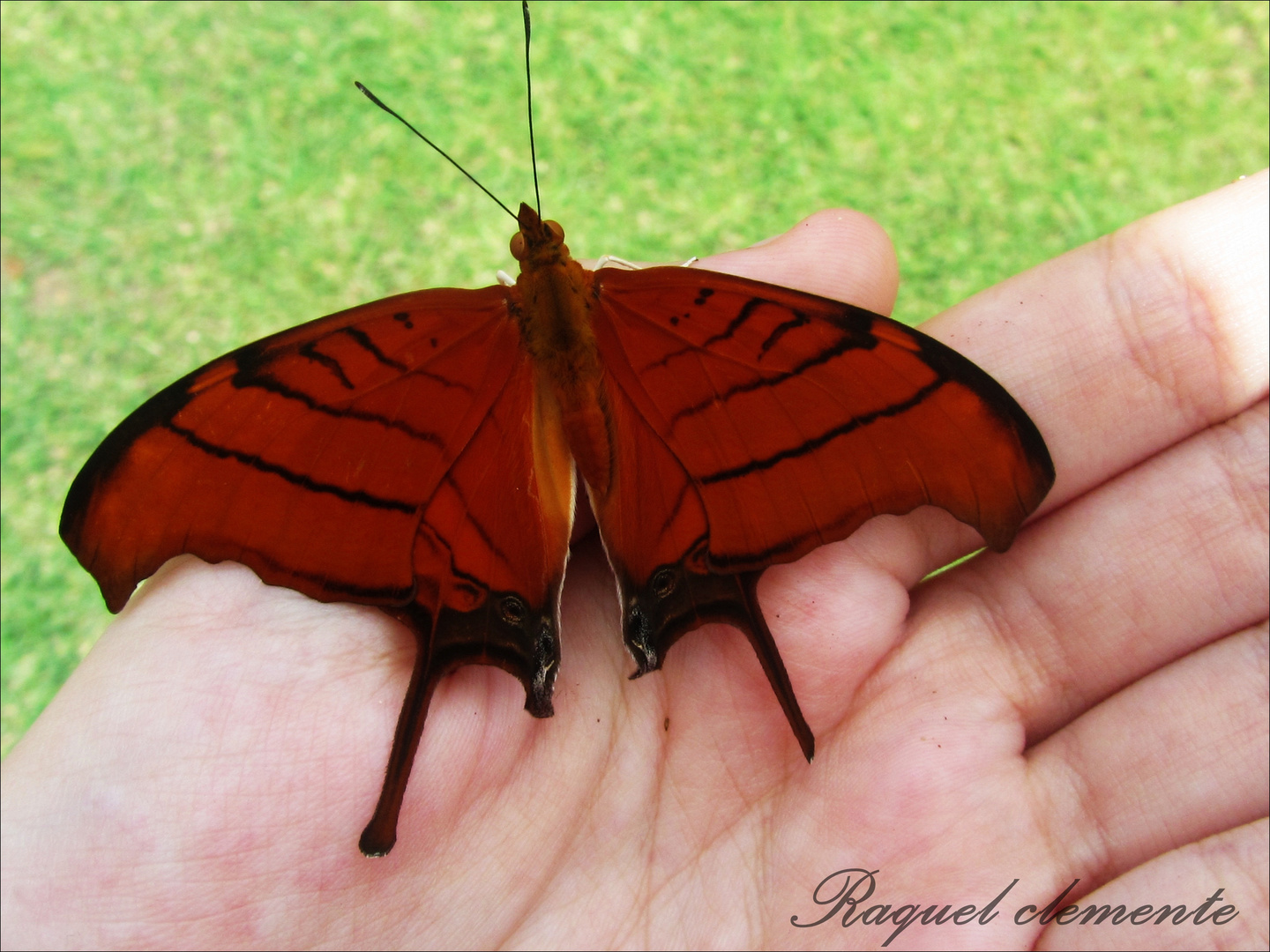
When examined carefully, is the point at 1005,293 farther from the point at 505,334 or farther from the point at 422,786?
the point at 422,786

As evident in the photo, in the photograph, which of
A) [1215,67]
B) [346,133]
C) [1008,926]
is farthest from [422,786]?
[1215,67]

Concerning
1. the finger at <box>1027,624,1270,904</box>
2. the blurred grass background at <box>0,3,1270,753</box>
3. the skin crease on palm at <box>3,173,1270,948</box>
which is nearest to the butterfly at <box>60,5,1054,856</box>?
the skin crease on palm at <box>3,173,1270,948</box>

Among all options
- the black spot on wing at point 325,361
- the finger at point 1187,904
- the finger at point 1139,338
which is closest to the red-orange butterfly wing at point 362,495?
the black spot on wing at point 325,361

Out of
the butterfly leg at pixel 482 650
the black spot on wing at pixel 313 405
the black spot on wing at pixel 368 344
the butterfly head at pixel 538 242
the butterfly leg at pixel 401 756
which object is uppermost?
the butterfly head at pixel 538 242

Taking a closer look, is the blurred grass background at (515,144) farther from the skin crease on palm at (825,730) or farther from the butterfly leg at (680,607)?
the butterfly leg at (680,607)

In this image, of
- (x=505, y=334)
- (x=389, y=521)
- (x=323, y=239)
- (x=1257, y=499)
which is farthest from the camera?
(x=323, y=239)

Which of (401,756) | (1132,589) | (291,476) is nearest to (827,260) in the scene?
(1132,589)

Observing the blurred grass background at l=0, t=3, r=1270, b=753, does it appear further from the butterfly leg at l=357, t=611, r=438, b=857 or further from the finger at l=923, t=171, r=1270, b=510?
the butterfly leg at l=357, t=611, r=438, b=857
